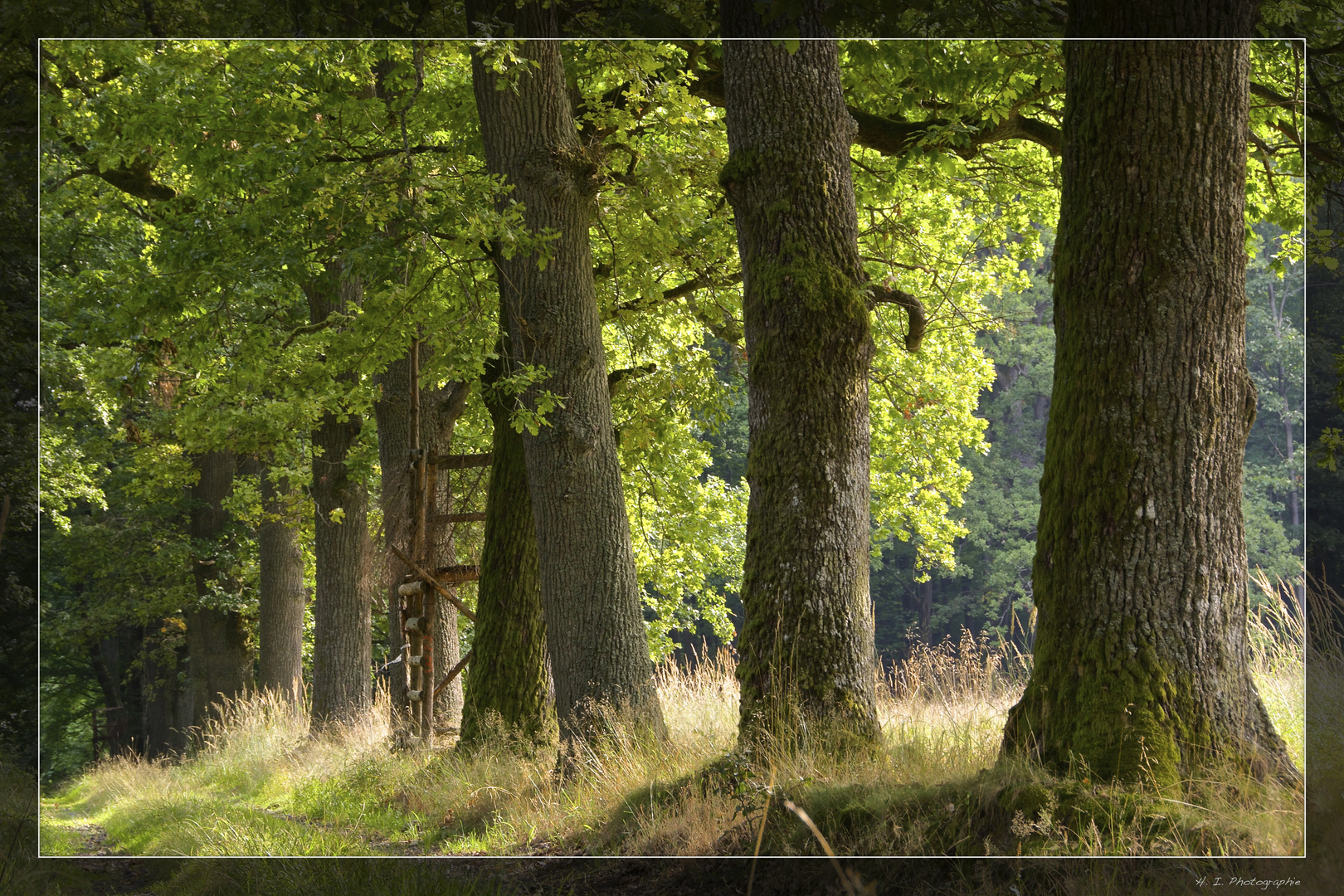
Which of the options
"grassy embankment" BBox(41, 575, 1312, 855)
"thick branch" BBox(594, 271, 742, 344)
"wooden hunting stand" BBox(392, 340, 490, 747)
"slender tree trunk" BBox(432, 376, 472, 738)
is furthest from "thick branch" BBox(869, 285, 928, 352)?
"slender tree trunk" BBox(432, 376, 472, 738)

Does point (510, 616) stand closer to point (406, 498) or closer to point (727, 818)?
point (406, 498)

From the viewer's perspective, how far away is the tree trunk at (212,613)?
6.60 m

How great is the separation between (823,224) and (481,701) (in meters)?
4.69

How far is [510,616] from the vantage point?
26.8 ft

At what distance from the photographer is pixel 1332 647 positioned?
447cm

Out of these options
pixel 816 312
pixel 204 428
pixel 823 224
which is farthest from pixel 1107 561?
pixel 204 428

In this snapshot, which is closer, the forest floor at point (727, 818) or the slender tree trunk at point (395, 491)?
the forest floor at point (727, 818)

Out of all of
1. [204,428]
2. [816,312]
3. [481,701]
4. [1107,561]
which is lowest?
[481,701]

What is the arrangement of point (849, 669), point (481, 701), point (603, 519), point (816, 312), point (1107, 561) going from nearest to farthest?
point (1107, 561), point (849, 669), point (816, 312), point (603, 519), point (481, 701)

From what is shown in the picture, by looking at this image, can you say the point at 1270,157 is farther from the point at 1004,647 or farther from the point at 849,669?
the point at 849,669

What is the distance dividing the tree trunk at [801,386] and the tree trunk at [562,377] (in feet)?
4.72

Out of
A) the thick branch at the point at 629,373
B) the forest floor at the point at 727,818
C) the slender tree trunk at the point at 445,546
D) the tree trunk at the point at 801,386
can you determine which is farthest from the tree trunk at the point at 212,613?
the tree trunk at the point at 801,386

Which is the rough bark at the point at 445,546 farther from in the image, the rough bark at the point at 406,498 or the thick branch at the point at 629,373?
the thick branch at the point at 629,373

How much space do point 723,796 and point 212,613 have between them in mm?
5081
